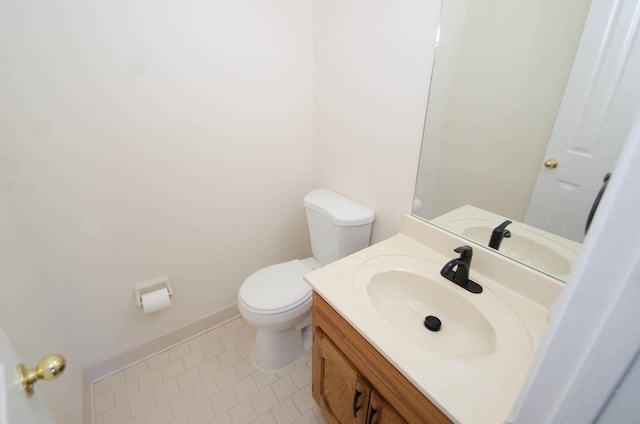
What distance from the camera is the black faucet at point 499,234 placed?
3.36 feet

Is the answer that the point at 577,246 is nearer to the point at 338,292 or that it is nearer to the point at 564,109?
the point at 564,109

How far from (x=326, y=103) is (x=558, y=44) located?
1079mm

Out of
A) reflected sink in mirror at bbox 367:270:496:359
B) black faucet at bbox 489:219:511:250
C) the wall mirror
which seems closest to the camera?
the wall mirror

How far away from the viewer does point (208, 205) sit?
1.61 meters

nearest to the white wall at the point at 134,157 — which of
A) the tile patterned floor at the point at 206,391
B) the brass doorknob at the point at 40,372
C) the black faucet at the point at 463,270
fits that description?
the tile patterned floor at the point at 206,391

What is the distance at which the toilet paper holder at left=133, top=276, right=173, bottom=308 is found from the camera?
1.53 meters

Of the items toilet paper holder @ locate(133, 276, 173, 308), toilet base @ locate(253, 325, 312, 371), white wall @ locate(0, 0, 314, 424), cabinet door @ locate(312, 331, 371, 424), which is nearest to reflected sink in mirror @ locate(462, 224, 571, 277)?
cabinet door @ locate(312, 331, 371, 424)

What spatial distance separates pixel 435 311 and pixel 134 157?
1.46m

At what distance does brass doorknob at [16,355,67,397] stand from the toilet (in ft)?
2.78

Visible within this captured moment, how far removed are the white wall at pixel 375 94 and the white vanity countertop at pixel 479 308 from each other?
0.26 metres

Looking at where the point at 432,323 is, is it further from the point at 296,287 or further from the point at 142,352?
the point at 142,352

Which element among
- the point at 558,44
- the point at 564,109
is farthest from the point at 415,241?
the point at 558,44

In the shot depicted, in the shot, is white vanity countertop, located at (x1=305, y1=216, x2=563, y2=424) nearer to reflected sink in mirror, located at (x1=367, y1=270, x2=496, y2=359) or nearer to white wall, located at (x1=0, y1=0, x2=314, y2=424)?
reflected sink in mirror, located at (x1=367, y1=270, x2=496, y2=359)

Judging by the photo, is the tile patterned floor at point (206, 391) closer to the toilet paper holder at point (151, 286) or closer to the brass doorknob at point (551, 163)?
the toilet paper holder at point (151, 286)
